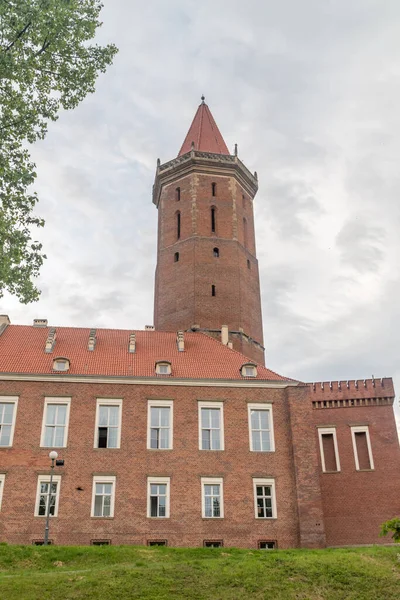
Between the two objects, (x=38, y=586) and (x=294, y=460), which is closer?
(x=38, y=586)

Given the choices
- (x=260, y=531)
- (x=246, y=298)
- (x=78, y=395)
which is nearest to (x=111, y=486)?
(x=78, y=395)

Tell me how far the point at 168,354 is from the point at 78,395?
6.05m

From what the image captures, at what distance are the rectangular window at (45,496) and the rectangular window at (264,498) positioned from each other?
9827 mm

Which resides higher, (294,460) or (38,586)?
(294,460)

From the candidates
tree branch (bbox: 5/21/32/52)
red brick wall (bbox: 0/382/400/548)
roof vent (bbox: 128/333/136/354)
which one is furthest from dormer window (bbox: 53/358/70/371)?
tree branch (bbox: 5/21/32/52)

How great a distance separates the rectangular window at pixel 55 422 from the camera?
3031 cm

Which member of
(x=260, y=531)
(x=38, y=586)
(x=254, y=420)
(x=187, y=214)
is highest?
(x=187, y=214)

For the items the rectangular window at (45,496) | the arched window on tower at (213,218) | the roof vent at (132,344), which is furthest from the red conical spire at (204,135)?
the rectangular window at (45,496)

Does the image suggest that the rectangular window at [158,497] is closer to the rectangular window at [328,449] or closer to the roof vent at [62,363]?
the roof vent at [62,363]

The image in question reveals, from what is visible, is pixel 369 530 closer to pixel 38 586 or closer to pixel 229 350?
→ pixel 229 350

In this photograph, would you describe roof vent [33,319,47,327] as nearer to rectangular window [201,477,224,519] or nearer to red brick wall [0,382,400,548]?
red brick wall [0,382,400,548]

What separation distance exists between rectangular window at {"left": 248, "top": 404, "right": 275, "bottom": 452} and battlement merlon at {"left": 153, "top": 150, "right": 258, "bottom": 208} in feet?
72.0

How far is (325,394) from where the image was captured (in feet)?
127

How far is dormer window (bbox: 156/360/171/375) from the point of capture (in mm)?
32750
